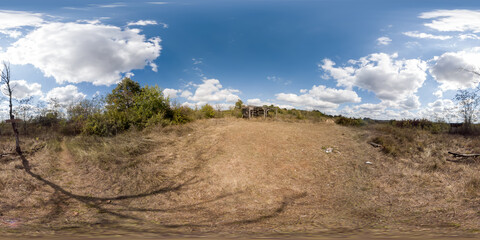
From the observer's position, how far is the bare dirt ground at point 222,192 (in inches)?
174

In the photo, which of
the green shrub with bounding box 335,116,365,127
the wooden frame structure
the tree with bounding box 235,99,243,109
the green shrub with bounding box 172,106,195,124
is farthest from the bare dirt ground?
the tree with bounding box 235,99,243,109

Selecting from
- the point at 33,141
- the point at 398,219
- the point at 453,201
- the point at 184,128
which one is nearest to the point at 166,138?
the point at 184,128

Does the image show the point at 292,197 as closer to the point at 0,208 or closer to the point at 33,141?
the point at 0,208

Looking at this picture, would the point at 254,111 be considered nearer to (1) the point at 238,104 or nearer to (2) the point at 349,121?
(1) the point at 238,104

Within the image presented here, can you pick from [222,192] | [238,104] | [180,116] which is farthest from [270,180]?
[238,104]

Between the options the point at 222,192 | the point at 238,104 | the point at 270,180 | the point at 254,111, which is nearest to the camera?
the point at 222,192

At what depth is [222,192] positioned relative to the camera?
6.54 metres

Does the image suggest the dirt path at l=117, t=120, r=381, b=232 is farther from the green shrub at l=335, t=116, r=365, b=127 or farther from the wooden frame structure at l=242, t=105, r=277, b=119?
the wooden frame structure at l=242, t=105, r=277, b=119

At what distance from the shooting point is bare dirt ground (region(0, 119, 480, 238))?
441 cm

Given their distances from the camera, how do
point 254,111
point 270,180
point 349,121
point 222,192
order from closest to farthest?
point 222,192 → point 270,180 → point 349,121 → point 254,111

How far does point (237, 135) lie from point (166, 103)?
573cm

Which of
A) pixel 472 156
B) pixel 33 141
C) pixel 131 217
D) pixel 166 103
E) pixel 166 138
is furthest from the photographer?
pixel 166 103

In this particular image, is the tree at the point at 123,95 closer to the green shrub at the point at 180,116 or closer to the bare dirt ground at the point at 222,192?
the green shrub at the point at 180,116

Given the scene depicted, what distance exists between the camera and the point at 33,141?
389 inches
